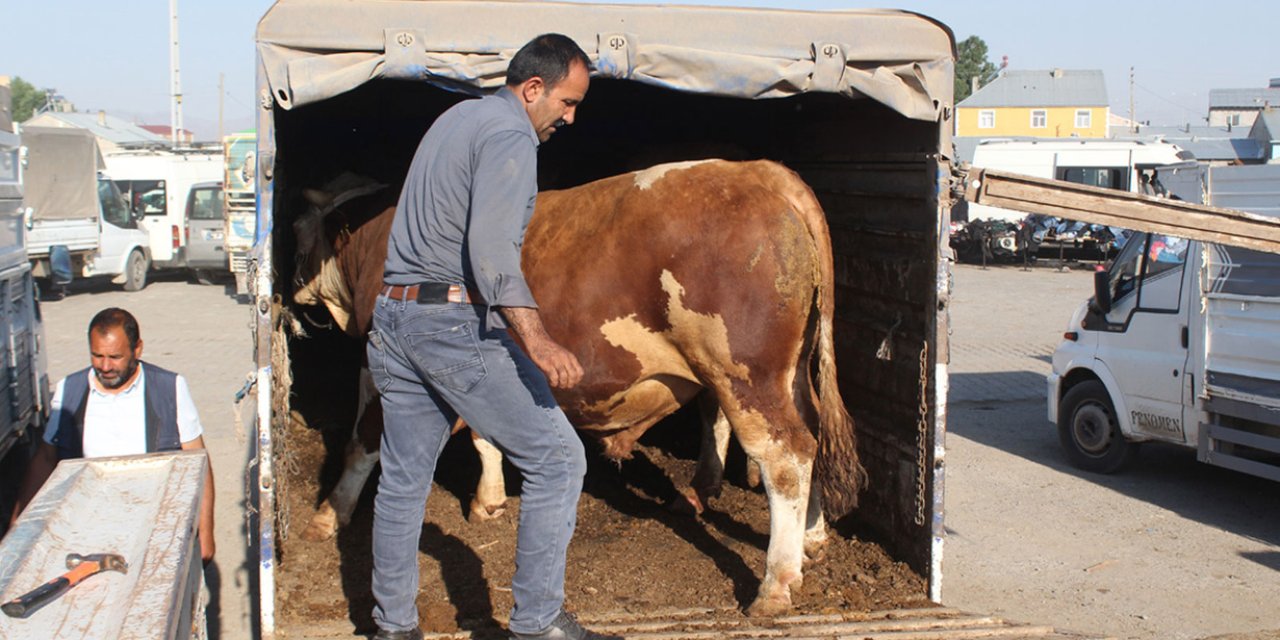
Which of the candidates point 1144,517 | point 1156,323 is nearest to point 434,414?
point 1144,517

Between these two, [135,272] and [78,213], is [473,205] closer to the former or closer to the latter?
[78,213]

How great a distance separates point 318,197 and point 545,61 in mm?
3370

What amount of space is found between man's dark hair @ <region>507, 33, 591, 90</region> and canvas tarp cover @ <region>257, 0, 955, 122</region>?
27.8 inches

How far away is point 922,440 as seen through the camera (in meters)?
5.44

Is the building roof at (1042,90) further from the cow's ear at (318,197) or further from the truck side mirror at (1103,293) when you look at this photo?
the cow's ear at (318,197)

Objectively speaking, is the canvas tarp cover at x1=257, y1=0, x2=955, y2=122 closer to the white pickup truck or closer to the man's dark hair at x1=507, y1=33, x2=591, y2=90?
the man's dark hair at x1=507, y1=33, x2=591, y2=90

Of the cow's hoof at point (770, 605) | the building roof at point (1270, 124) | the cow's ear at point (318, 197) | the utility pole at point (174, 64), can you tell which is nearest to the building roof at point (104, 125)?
the utility pole at point (174, 64)

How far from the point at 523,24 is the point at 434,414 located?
5.66 feet

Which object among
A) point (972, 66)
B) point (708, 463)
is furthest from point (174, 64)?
point (972, 66)

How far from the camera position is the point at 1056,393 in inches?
371

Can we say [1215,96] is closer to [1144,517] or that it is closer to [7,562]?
[1144,517]

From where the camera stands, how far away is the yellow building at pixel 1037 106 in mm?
67938

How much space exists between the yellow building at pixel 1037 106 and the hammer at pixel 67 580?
68459 millimetres

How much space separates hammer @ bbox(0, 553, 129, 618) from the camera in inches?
109
